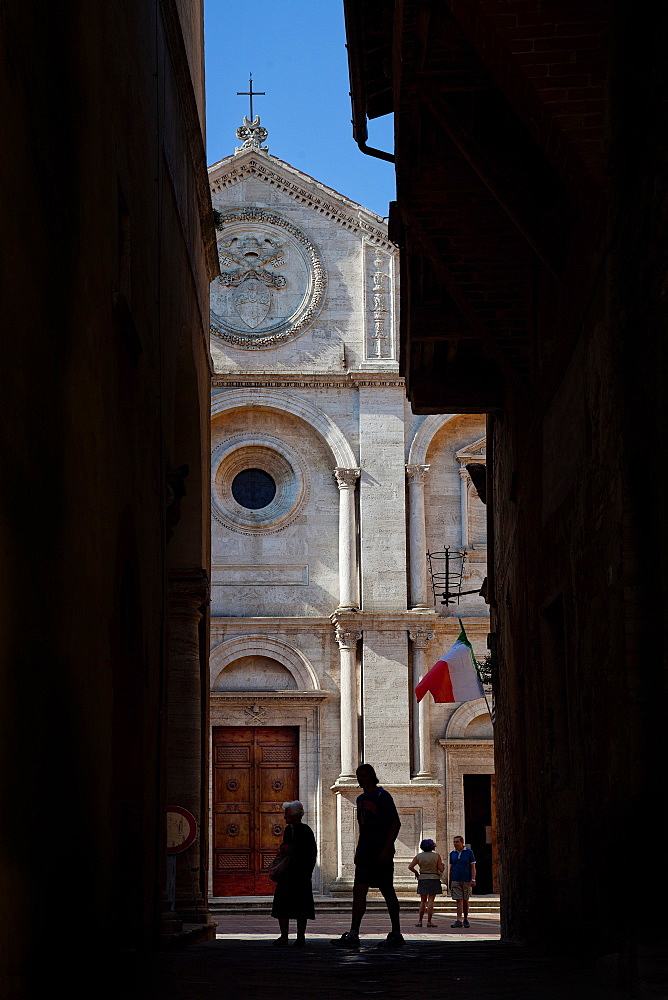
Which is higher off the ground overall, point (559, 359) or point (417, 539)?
point (417, 539)

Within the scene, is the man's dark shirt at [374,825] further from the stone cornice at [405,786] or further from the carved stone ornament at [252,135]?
the carved stone ornament at [252,135]

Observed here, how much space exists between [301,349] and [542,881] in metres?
19.8

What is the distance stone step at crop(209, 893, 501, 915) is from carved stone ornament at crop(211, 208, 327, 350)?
10800mm

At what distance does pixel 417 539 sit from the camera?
93.0 ft

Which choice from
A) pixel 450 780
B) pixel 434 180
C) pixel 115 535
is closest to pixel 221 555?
pixel 450 780

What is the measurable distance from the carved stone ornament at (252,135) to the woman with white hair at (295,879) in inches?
840

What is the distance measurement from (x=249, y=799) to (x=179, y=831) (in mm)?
15745

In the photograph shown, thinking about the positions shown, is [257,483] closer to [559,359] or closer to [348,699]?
[348,699]

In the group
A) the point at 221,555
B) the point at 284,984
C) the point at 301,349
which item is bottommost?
the point at 284,984

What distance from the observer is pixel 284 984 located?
7.15 metres

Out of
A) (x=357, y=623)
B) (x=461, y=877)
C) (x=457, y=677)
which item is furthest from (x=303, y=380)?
(x=461, y=877)

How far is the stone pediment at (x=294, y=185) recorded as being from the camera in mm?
29781

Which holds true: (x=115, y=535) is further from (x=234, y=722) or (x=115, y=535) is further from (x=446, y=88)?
(x=234, y=722)

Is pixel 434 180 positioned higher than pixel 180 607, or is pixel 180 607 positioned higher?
pixel 434 180
